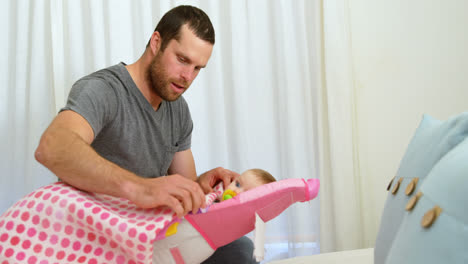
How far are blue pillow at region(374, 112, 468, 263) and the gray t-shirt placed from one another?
37.6 inches

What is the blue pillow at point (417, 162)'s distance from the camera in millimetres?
742

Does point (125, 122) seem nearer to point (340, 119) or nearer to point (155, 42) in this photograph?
point (155, 42)

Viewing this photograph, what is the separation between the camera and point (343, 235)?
2.16 metres

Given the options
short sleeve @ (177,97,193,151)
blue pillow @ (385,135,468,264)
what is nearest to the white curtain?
short sleeve @ (177,97,193,151)

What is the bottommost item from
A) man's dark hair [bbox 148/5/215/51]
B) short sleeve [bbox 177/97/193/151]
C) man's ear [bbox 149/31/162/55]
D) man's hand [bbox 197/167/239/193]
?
man's hand [bbox 197/167/239/193]

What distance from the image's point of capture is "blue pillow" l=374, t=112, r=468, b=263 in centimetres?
74

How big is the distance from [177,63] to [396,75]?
1.29m

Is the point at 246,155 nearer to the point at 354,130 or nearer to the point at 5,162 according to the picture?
the point at 354,130

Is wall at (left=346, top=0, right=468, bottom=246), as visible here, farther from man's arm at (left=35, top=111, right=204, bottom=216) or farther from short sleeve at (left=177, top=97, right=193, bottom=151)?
man's arm at (left=35, top=111, right=204, bottom=216)

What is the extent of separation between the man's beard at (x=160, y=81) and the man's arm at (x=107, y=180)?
0.56 meters

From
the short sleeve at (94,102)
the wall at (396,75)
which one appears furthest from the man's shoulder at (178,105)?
the wall at (396,75)

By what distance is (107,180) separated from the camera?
1.09 meters

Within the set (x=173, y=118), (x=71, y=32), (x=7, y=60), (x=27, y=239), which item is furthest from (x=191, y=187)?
(x=7, y=60)

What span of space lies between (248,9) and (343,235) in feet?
4.46
